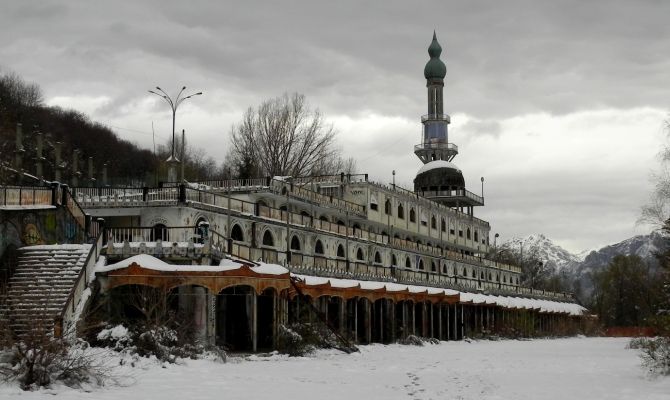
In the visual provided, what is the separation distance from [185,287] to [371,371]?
30.4 ft

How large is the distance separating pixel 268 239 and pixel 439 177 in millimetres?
49210

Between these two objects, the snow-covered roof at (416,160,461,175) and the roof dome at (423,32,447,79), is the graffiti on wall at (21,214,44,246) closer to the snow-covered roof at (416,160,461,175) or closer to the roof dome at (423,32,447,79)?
the snow-covered roof at (416,160,461,175)

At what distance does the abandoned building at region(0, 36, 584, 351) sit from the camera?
33.3m

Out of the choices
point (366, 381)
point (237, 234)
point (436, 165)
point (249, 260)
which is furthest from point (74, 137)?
point (366, 381)

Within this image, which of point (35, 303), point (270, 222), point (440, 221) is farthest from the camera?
point (440, 221)

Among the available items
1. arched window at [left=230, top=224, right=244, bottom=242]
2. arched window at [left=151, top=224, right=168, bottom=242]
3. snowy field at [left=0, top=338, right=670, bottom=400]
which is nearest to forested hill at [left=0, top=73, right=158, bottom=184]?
arched window at [left=230, top=224, right=244, bottom=242]

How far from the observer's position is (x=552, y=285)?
157 m

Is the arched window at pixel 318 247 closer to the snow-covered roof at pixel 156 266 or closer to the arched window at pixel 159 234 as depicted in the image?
the arched window at pixel 159 234

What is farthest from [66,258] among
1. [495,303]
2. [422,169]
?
[422,169]

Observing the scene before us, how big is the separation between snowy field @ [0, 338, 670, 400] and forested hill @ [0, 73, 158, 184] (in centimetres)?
6207

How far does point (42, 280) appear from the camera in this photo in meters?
32.2

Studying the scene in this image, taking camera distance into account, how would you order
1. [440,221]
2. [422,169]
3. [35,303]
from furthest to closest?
[422,169], [440,221], [35,303]

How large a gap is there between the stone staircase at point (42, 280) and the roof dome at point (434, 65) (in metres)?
89.2

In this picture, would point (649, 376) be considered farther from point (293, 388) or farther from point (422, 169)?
point (422, 169)
